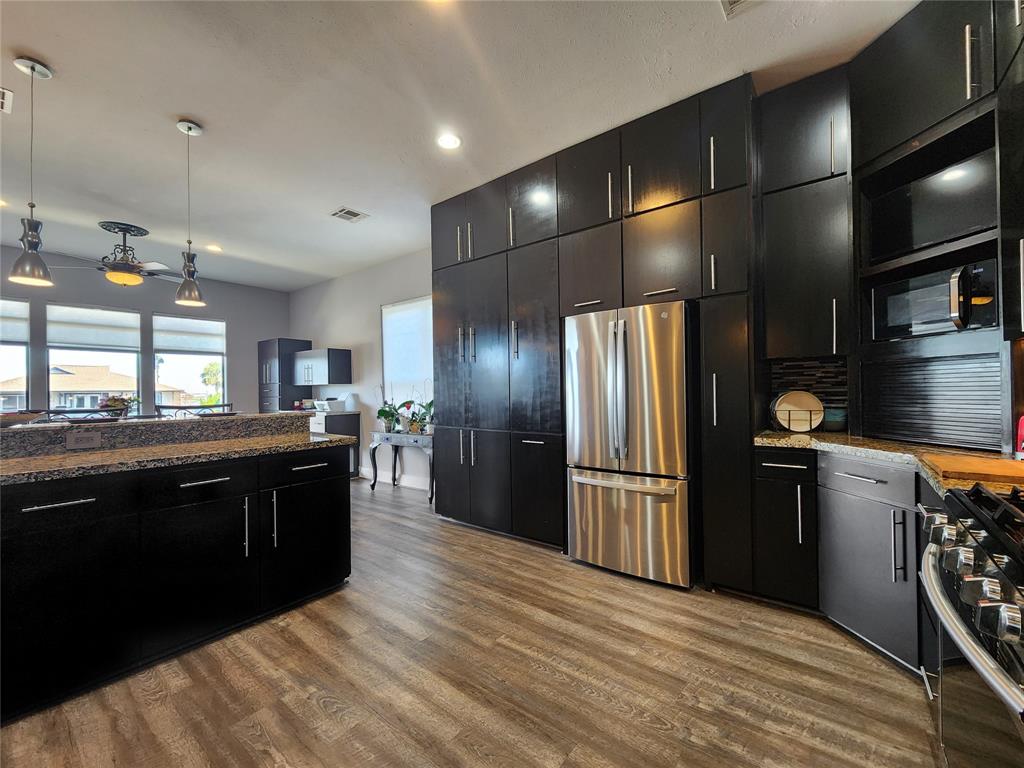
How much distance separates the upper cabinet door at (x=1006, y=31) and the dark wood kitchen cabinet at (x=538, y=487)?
2.71 m

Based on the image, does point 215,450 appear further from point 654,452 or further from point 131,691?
point 654,452

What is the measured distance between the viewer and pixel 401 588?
2.64 meters

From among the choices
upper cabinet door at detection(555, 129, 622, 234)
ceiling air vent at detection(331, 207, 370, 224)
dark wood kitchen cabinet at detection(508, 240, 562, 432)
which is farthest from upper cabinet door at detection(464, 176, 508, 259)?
ceiling air vent at detection(331, 207, 370, 224)

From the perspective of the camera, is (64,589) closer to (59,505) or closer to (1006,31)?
(59,505)

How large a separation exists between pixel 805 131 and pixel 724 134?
0.45 m

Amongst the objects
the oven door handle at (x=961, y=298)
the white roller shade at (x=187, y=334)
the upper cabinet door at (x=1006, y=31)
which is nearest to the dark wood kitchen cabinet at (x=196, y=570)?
the oven door handle at (x=961, y=298)

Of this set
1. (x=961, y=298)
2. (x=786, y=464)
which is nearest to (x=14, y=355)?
(x=786, y=464)

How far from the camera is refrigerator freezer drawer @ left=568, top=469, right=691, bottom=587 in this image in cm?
256

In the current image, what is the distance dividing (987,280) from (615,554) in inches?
90.3

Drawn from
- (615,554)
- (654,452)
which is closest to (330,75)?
(654,452)

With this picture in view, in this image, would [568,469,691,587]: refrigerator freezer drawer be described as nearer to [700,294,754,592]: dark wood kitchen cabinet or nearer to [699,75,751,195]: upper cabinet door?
[700,294,754,592]: dark wood kitchen cabinet

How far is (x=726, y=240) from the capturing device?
2.48m

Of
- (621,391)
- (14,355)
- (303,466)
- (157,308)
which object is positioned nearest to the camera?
(303,466)

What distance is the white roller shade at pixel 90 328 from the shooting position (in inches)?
212
